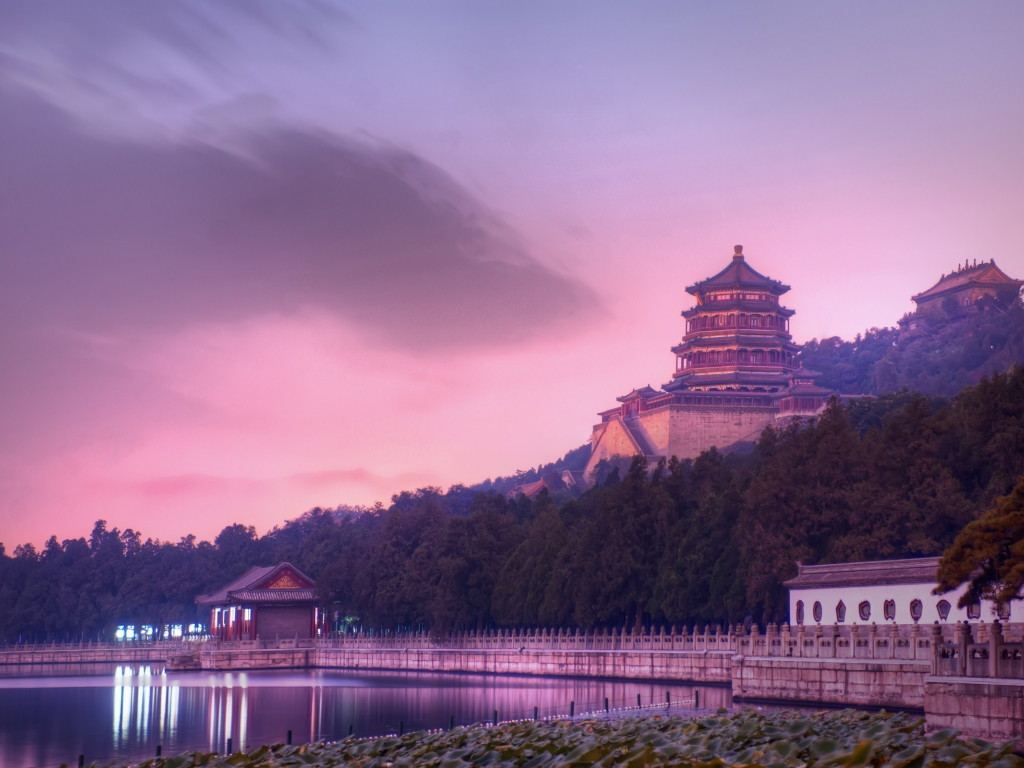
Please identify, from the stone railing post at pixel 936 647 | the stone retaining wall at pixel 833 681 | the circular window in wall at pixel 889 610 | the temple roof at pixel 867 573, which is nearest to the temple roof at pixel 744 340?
the temple roof at pixel 867 573

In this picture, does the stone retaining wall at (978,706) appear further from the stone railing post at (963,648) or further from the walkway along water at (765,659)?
the stone railing post at (963,648)

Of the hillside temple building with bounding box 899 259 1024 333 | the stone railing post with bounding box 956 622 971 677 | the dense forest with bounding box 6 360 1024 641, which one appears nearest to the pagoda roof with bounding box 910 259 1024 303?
the hillside temple building with bounding box 899 259 1024 333

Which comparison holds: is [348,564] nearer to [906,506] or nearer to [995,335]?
[906,506]

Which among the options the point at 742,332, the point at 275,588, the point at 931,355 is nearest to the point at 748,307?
the point at 742,332

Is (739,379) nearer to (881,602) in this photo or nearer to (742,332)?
(742,332)

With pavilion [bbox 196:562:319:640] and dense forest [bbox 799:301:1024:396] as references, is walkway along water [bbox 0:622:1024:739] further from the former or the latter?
dense forest [bbox 799:301:1024:396]

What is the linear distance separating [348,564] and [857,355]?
6740 cm

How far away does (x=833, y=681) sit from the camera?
2833 cm

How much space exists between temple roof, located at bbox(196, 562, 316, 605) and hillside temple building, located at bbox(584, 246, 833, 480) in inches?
1106

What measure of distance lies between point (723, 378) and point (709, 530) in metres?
46.7

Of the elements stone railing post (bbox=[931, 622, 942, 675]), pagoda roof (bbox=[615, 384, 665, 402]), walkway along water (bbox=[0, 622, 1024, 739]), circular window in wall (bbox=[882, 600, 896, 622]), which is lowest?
walkway along water (bbox=[0, 622, 1024, 739])

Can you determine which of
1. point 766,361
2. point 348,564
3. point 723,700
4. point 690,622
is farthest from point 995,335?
point 723,700

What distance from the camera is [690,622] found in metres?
44.8

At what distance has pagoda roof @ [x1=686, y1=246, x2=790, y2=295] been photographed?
9106 centimetres
